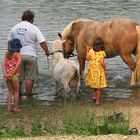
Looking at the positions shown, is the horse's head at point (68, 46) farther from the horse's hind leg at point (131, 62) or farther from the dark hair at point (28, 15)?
the dark hair at point (28, 15)

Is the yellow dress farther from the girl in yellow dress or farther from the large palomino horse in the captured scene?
the large palomino horse

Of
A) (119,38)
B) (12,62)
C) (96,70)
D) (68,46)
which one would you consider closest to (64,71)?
(96,70)

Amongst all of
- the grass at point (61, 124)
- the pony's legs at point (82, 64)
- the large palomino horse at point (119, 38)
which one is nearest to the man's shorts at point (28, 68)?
the grass at point (61, 124)

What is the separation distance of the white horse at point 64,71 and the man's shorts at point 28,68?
0.53 metres

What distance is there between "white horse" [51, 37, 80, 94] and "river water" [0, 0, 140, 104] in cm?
50

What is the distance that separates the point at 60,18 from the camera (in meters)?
23.8

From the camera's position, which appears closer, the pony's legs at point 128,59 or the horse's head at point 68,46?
the pony's legs at point 128,59

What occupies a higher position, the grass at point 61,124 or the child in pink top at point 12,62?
the child in pink top at point 12,62

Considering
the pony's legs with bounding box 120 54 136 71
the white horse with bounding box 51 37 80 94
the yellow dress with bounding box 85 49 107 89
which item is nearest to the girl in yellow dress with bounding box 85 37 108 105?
the yellow dress with bounding box 85 49 107 89

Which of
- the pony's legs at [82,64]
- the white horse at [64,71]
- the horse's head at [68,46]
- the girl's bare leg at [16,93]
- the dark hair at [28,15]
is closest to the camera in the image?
the girl's bare leg at [16,93]

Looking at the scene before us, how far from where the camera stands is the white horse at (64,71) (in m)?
11.4

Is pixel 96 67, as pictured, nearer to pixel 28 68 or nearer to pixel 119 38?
pixel 28 68

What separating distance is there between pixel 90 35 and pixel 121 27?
1135mm

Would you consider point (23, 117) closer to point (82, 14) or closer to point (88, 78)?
point (88, 78)
